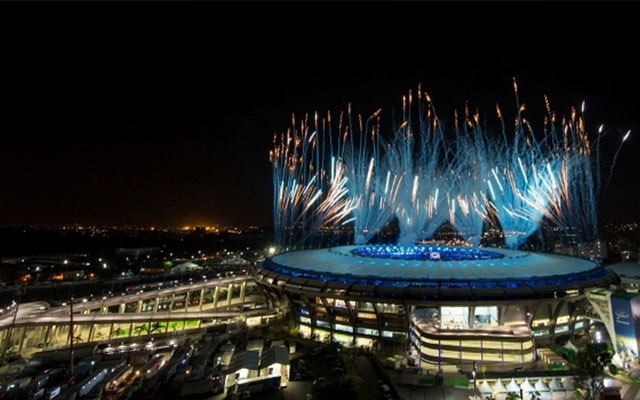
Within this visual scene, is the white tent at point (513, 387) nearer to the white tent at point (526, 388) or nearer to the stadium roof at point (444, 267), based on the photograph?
the white tent at point (526, 388)

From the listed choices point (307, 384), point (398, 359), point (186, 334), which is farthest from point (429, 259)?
point (186, 334)

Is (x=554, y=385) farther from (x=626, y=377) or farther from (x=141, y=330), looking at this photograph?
(x=141, y=330)

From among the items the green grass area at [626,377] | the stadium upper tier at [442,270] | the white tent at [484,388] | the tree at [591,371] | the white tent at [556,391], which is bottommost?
the white tent at [556,391]

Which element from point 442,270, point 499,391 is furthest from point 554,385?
point 442,270

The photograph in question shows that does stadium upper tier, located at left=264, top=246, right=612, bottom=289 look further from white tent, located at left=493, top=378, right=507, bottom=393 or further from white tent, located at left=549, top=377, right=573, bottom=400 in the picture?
white tent, located at left=493, top=378, right=507, bottom=393

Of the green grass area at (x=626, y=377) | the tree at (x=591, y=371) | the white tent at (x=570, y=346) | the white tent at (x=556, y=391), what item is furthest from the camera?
the white tent at (x=570, y=346)

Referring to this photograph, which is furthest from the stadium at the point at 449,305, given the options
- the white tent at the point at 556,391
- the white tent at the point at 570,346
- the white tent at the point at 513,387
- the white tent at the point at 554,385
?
the white tent at the point at 513,387

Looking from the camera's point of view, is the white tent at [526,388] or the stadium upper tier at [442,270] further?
the stadium upper tier at [442,270]
